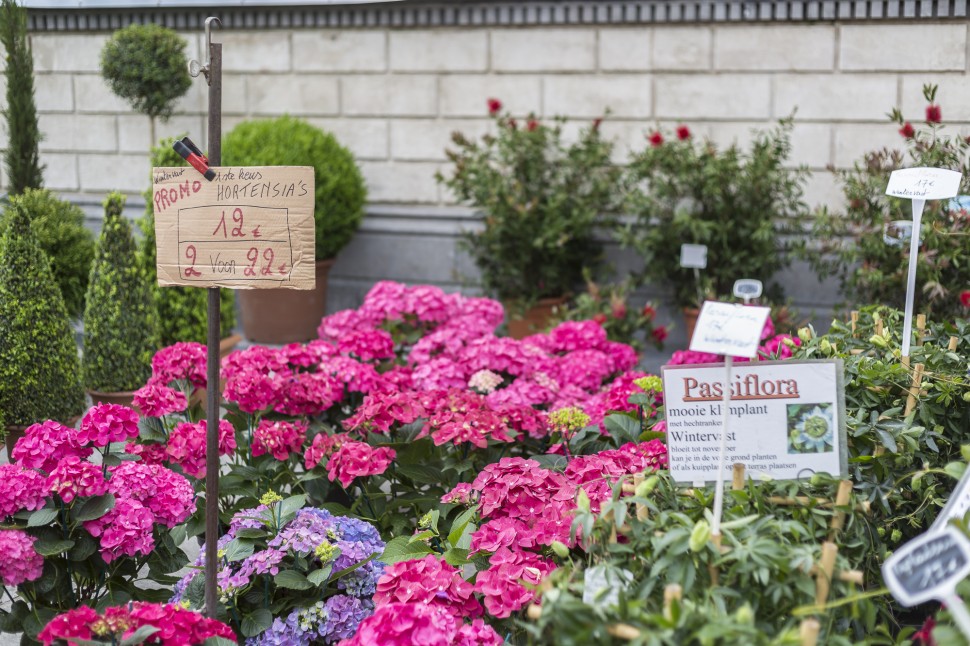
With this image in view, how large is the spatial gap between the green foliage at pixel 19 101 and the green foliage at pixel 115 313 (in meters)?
2.43

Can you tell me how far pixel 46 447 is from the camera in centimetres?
269

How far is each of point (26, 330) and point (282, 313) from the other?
3.46m

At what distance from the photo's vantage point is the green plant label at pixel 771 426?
7.23 feet

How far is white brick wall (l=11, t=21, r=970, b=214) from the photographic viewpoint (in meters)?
6.74

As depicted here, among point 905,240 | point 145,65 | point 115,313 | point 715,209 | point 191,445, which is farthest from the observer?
point 145,65

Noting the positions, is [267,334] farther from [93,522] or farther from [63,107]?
[93,522]

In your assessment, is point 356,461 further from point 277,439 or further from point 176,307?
point 176,307

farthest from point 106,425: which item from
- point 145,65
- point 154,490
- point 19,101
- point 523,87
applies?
point 145,65

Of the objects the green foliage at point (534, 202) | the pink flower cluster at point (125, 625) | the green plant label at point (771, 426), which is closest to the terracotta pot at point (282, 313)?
the green foliage at point (534, 202)

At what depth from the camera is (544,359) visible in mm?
4078

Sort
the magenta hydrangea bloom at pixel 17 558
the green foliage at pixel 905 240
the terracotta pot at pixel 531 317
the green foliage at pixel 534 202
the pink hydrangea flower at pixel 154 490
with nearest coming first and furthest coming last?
the magenta hydrangea bloom at pixel 17 558 < the pink hydrangea flower at pixel 154 490 < the green foliage at pixel 905 240 < the green foliage at pixel 534 202 < the terracotta pot at pixel 531 317

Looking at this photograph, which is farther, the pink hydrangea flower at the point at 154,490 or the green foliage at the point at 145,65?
the green foliage at the point at 145,65

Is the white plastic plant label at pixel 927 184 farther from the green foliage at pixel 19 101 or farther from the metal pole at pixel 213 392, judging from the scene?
the green foliage at pixel 19 101

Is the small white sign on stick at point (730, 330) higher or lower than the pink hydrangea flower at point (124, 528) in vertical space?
higher
